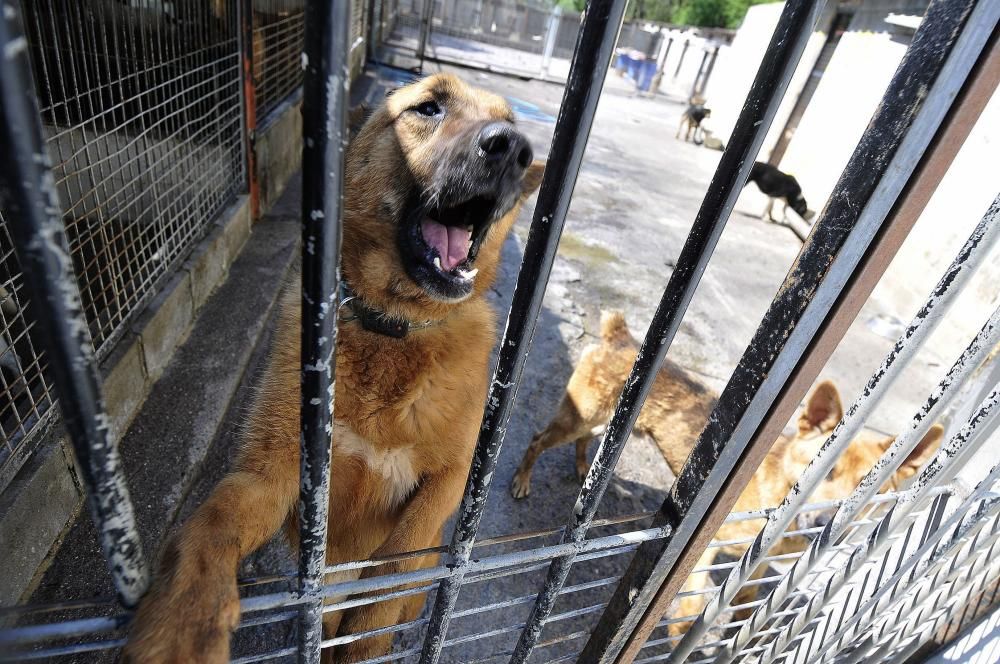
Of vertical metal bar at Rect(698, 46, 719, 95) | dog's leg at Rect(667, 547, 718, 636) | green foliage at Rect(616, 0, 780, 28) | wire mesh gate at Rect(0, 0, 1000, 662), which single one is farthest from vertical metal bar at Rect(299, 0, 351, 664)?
green foliage at Rect(616, 0, 780, 28)

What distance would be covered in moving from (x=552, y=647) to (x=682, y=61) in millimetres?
32426

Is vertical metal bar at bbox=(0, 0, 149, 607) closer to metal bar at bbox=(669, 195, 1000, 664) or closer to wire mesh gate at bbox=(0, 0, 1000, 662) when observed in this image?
wire mesh gate at bbox=(0, 0, 1000, 662)

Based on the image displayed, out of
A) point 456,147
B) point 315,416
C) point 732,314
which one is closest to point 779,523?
point 315,416

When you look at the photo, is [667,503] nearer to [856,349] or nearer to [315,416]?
[315,416]

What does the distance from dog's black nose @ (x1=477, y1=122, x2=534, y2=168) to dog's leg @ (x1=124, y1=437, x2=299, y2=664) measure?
1.20m

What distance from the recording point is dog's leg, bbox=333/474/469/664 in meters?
1.67

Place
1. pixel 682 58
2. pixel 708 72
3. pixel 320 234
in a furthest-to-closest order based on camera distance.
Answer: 1. pixel 682 58
2. pixel 708 72
3. pixel 320 234

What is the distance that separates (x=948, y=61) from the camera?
749 millimetres

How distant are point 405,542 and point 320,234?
132 cm

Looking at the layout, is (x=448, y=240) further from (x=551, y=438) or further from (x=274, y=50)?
(x=274, y=50)

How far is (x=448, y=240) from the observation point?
2.06m

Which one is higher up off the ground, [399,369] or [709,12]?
[709,12]

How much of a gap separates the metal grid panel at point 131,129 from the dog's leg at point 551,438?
232 centimetres

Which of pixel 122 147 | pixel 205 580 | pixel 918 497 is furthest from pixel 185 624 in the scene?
pixel 122 147
